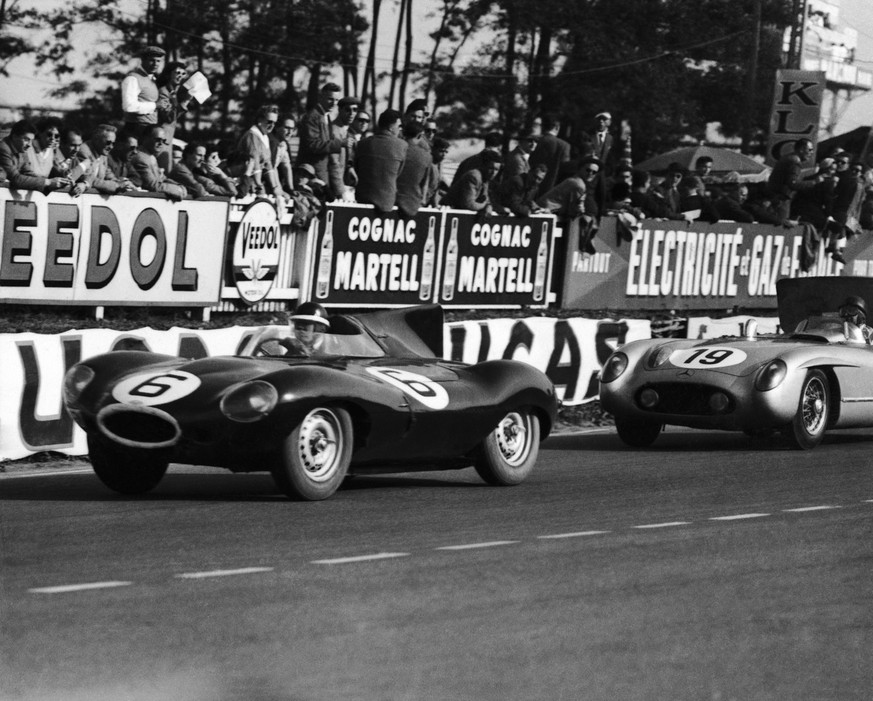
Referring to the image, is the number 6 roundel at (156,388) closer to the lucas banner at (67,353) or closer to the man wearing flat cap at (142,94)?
the lucas banner at (67,353)

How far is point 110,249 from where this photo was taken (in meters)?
12.0

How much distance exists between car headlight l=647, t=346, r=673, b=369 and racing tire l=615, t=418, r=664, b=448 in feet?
1.75

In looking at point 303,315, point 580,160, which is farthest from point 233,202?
point 580,160

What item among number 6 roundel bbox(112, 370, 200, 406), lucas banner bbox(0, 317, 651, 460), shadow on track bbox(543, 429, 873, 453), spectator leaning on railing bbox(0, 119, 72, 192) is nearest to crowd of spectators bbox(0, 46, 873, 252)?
spectator leaning on railing bbox(0, 119, 72, 192)

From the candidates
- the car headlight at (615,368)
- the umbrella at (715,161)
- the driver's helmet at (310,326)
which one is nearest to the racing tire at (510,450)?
the driver's helmet at (310,326)

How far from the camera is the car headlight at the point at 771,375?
12211mm

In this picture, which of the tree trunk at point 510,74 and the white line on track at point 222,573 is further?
the tree trunk at point 510,74

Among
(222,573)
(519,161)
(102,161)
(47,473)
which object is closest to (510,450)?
(47,473)

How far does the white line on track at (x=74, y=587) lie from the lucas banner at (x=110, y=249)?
576cm

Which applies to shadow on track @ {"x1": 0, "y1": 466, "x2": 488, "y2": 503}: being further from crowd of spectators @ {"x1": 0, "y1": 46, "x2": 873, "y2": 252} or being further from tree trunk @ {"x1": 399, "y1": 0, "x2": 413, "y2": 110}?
tree trunk @ {"x1": 399, "y1": 0, "x2": 413, "y2": 110}

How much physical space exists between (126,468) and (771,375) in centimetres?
551

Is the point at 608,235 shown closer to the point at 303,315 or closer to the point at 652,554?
the point at 303,315

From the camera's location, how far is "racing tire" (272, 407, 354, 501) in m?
8.27

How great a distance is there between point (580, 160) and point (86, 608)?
1208 cm
